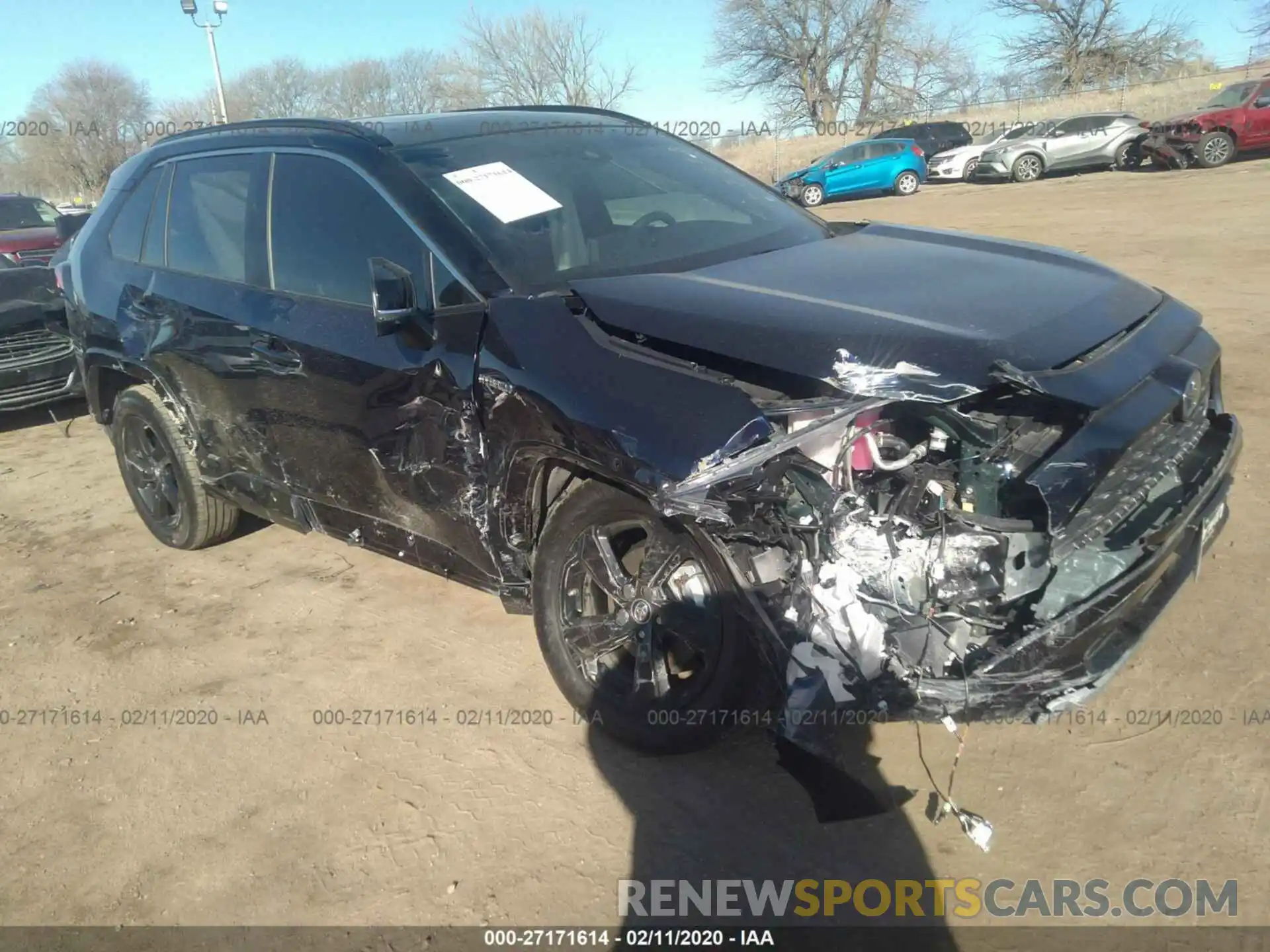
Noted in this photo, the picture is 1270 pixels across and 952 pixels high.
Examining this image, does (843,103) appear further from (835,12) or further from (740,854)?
(740,854)

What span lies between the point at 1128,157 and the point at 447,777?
82.6ft

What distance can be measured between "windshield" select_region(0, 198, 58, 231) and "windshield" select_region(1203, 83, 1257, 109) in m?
23.7

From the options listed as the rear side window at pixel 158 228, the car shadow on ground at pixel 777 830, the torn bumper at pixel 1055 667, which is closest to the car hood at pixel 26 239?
the rear side window at pixel 158 228

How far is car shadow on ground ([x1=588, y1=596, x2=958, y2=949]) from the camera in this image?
2385 mm

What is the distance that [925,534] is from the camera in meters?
2.35

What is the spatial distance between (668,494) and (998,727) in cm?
143

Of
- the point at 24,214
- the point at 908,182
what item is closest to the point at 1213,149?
the point at 908,182

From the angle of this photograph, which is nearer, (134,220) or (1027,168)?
(134,220)

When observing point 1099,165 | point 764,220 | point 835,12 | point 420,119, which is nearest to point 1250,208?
point 1099,165

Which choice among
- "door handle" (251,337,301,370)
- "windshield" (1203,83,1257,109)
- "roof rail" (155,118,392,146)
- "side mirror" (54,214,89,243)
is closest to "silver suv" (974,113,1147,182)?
"windshield" (1203,83,1257,109)

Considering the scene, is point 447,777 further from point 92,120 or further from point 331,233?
point 92,120

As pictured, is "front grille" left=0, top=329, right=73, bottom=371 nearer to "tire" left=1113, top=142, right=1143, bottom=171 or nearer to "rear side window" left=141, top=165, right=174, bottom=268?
"rear side window" left=141, top=165, right=174, bottom=268

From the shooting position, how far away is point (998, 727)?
→ 2.98 m

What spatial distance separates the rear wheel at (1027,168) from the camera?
23594 millimetres
